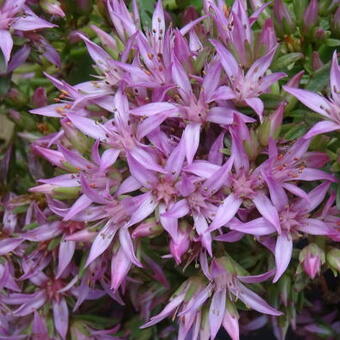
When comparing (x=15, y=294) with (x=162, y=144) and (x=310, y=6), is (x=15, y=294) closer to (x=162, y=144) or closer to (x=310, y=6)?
(x=162, y=144)

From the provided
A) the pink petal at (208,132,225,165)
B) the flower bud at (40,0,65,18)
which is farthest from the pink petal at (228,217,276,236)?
the flower bud at (40,0,65,18)

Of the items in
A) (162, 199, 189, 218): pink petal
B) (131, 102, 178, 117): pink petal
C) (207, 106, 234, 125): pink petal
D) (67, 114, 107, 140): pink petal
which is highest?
(131, 102, 178, 117): pink petal

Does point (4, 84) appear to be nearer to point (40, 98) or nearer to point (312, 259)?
point (40, 98)

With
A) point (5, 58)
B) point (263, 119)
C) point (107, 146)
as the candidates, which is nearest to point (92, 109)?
point (107, 146)

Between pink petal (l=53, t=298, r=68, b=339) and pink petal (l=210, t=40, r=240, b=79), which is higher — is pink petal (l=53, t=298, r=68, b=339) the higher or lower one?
the lower one

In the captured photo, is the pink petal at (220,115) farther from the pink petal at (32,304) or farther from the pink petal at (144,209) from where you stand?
the pink petal at (32,304)

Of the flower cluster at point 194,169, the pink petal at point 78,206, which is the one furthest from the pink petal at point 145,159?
the pink petal at point 78,206

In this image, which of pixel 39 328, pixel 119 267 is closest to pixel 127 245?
pixel 119 267

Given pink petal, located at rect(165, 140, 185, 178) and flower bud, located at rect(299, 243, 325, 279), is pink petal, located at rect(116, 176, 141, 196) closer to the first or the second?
pink petal, located at rect(165, 140, 185, 178)
